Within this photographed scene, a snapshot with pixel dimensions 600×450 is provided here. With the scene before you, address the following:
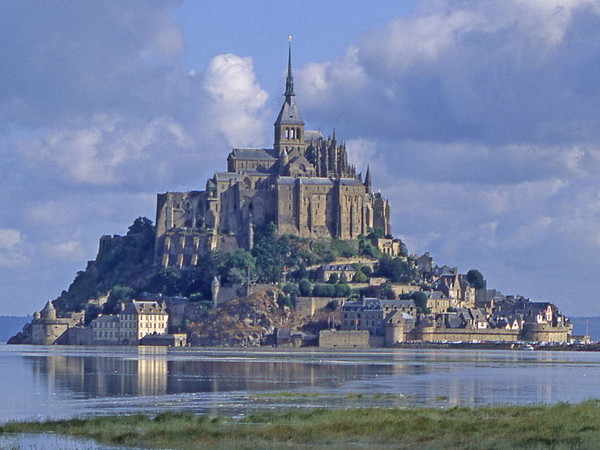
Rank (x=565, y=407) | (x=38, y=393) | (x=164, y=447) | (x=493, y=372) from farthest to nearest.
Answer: (x=493, y=372) → (x=38, y=393) → (x=565, y=407) → (x=164, y=447)

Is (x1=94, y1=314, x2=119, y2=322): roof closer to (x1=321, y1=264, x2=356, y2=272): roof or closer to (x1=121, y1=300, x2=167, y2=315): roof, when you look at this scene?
(x1=121, y1=300, x2=167, y2=315): roof

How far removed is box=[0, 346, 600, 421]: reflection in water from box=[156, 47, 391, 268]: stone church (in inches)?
2023

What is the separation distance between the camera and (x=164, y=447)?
4144 centimetres

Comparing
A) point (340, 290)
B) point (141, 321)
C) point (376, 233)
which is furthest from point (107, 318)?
point (376, 233)

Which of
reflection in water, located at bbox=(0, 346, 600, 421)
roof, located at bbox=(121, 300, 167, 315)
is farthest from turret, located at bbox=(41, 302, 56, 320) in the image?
reflection in water, located at bbox=(0, 346, 600, 421)

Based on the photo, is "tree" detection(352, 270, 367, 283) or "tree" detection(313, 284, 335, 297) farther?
"tree" detection(352, 270, 367, 283)

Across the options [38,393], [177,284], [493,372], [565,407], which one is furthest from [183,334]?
[565,407]

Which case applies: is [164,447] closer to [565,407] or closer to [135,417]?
[135,417]

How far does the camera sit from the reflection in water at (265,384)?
57062 millimetres

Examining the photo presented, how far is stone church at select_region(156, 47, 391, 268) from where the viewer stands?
157 meters

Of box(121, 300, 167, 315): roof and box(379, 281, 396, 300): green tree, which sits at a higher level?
box(379, 281, 396, 300): green tree

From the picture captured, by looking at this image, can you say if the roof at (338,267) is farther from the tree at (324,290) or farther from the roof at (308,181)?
the roof at (308,181)

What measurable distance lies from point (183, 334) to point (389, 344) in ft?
77.1

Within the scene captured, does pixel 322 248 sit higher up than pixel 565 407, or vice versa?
pixel 322 248
